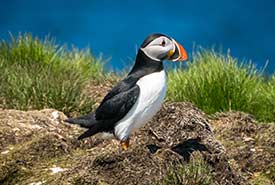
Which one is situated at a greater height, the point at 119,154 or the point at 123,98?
the point at 123,98

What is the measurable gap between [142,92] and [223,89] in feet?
14.8

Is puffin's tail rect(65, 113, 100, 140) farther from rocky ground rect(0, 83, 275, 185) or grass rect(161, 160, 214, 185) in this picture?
grass rect(161, 160, 214, 185)

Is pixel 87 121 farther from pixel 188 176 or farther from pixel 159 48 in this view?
pixel 188 176

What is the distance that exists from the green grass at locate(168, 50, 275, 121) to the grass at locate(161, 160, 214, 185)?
15.0ft

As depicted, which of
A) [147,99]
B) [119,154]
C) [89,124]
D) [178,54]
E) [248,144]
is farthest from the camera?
[248,144]

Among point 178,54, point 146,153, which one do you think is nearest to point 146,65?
point 178,54

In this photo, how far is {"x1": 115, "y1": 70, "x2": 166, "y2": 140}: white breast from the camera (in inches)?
295

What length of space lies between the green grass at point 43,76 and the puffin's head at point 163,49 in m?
3.82

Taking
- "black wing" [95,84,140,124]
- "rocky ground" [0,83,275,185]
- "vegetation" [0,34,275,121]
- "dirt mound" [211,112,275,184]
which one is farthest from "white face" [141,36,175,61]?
"vegetation" [0,34,275,121]

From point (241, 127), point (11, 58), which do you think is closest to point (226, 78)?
point (241, 127)

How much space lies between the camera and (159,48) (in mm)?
7629

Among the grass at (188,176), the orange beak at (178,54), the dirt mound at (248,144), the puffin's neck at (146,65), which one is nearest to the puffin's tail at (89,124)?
the puffin's neck at (146,65)

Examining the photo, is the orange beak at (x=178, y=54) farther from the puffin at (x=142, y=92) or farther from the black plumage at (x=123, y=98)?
the black plumage at (x=123, y=98)

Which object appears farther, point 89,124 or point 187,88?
point 187,88
